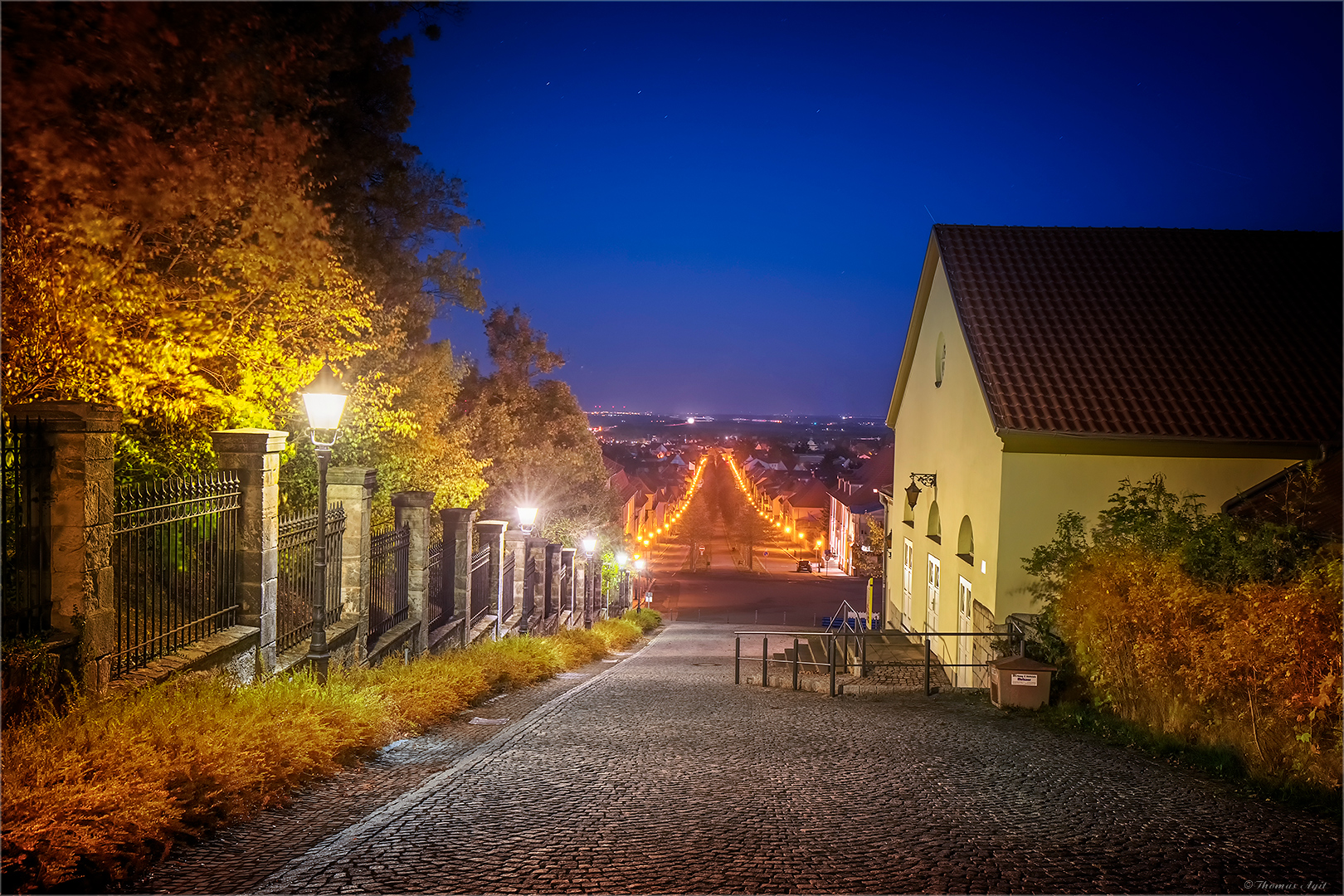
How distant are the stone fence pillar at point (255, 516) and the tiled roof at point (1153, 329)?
10.8 metres

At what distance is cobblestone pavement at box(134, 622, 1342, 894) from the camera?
4.93 meters

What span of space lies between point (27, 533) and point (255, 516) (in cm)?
278

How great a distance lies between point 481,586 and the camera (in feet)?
61.4

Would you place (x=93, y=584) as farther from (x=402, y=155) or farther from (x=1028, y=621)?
(x=402, y=155)

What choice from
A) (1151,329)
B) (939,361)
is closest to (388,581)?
(939,361)

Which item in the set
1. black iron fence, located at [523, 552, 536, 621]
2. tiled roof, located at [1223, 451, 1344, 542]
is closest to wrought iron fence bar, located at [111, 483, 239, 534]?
tiled roof, located at [1223, 451, 1344, 542]

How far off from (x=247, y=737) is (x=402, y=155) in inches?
774

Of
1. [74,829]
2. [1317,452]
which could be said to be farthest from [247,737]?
[1317,452]

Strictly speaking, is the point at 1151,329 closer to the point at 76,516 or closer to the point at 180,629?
the point at 180,629

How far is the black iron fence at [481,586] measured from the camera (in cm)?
1776

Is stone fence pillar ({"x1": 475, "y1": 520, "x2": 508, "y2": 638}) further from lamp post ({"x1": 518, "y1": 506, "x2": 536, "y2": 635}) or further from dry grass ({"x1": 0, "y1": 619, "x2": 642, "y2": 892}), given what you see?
dry grass ({"x1": 0, "y1": 619, "x2": 642, "y2": 892})

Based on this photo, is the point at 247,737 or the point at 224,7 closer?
the point at 247,737

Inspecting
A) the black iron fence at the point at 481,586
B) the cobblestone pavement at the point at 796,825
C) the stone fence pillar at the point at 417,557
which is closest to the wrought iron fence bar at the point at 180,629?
the cobblestone pavement at the point at 796,825

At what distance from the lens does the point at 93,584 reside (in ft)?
23.2
